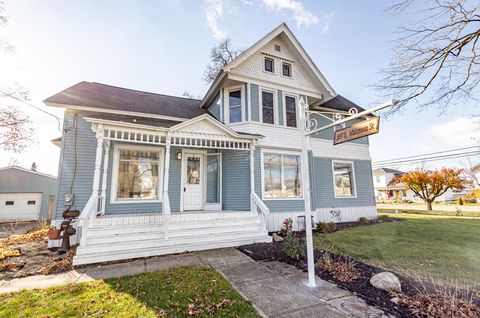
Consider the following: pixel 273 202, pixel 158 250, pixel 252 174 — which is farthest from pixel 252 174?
pixel 158 250

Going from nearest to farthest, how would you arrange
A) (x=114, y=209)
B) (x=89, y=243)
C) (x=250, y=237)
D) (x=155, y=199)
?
(x=89, y=243), (x=250, y=237), (x=114, y=209), (x=155, y=199)

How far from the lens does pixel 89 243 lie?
5.17m

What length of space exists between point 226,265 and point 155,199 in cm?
439

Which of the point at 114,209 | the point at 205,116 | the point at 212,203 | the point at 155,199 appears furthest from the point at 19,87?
the point at 212,203

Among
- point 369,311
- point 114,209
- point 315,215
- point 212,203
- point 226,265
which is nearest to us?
point 369,311

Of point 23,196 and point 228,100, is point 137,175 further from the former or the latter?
point 23,196

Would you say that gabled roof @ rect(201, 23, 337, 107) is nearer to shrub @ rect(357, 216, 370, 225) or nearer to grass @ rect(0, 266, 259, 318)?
shrub @ rect(357, 216, 370, 225)

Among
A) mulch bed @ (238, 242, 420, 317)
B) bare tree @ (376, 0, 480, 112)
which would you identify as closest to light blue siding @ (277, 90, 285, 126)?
bare tree @ (376, 0, 480, 112)

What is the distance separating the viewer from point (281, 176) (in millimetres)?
9094

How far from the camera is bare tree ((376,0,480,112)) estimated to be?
17.1 ft

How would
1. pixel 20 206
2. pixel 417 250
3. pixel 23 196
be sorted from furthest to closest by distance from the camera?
pixel 23 196 < pixel 20 206 < pixel 417 250

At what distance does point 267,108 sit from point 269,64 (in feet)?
6.87

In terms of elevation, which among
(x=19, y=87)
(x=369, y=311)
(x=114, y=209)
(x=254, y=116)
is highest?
(x=19, y=87)

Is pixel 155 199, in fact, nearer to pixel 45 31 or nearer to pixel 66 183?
pixel 66 183
